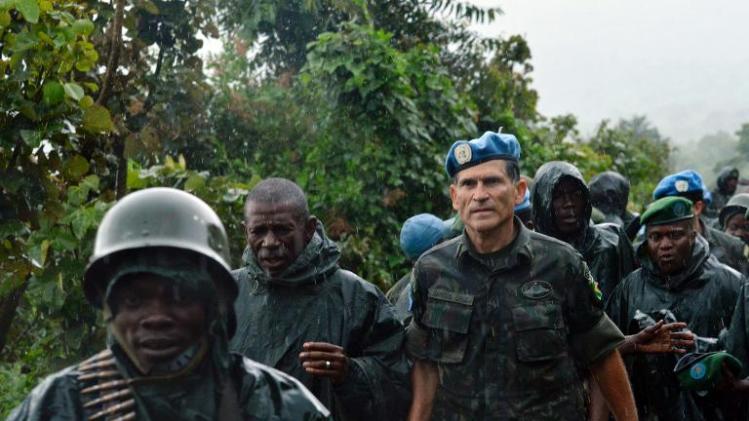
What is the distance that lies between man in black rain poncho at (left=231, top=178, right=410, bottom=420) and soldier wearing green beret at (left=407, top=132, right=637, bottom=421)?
0.14 metres

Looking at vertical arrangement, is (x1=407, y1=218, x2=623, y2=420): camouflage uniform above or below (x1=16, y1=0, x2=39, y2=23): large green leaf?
below

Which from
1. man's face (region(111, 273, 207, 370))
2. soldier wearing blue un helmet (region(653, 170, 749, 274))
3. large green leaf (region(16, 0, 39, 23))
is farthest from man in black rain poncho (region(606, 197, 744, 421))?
man's face (region(111, 273, 207, 370))

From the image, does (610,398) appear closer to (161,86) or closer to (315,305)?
(315,305)

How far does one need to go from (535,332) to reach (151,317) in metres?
2.07

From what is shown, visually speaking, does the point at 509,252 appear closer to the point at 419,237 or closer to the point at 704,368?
the point at 704,368

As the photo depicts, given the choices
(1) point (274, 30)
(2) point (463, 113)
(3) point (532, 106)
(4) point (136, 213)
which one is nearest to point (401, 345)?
(4) point (136, 213)

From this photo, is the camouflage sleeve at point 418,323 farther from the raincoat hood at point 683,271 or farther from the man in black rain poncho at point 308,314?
the raincoat hood at point 683,271

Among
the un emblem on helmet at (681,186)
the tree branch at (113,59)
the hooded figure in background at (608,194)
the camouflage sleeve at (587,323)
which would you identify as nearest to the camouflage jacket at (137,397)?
the camouflage sleeve at (587,323)

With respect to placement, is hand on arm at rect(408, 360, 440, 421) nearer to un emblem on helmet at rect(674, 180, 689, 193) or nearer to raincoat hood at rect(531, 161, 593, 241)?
raincoat hood at rect(531, 161, 593, 241)

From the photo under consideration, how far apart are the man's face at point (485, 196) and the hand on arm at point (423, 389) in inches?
22.7

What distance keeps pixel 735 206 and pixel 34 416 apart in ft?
26.9

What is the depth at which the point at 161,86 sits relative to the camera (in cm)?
770

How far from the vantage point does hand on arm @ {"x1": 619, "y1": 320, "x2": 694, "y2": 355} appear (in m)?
5.18

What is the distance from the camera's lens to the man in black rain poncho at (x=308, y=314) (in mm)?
4355
